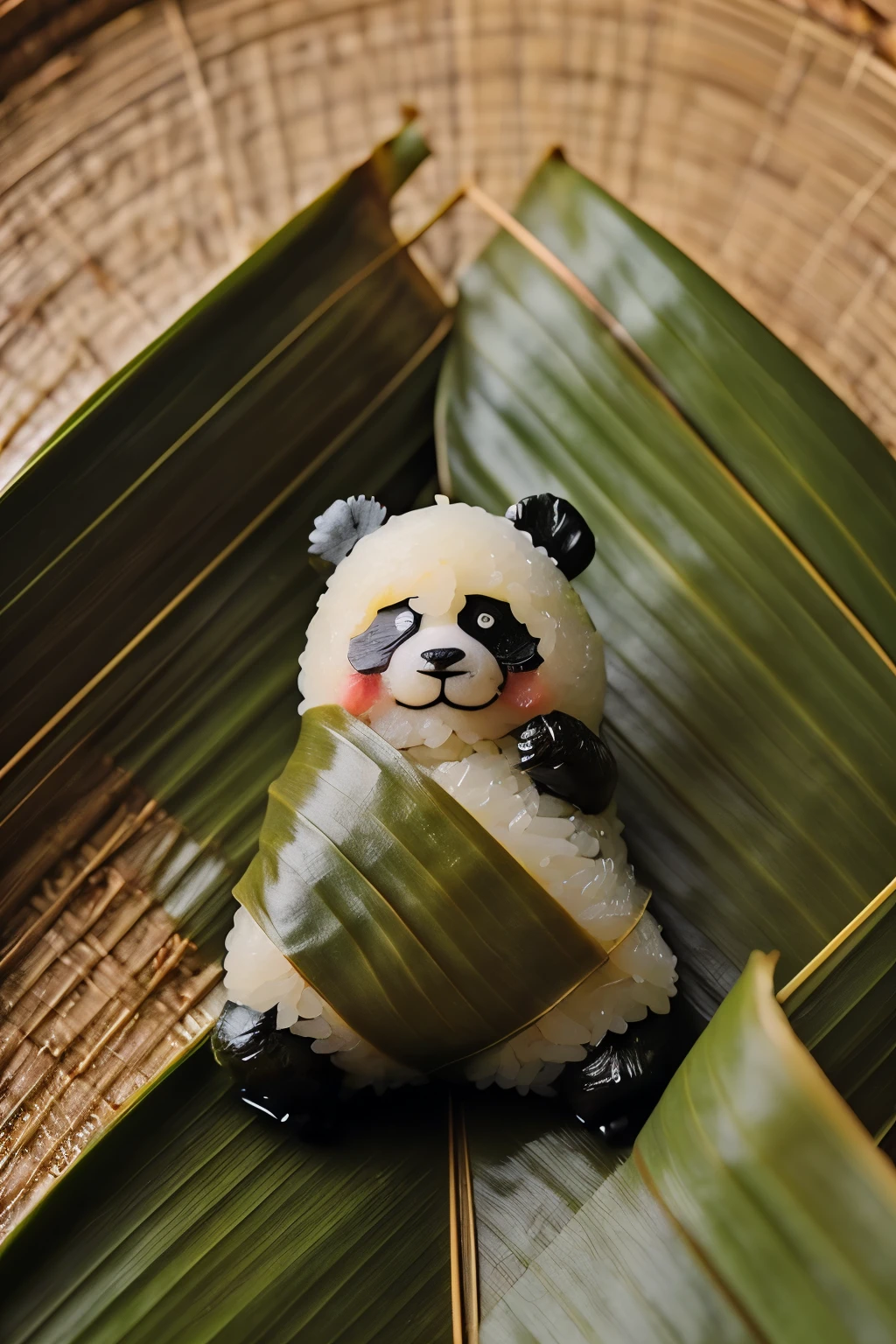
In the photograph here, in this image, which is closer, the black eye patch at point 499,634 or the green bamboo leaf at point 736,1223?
the green bamboo leaf at point 736,1223

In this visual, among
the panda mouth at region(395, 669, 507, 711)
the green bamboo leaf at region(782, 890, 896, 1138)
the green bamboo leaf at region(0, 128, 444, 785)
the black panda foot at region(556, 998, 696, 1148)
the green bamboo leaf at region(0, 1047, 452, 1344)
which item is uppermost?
the green bamboo leaf at region(0, 128, 444, 785)

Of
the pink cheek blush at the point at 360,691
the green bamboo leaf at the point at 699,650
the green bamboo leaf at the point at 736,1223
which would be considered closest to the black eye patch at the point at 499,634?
the pink cheek blush at the point at 360,691

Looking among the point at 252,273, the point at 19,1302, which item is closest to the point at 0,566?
the point at 252,273

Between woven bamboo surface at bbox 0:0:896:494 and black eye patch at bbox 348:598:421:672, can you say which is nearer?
black eye patch at bbox 348:598:421:672

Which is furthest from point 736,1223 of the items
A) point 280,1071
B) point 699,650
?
point 699,650

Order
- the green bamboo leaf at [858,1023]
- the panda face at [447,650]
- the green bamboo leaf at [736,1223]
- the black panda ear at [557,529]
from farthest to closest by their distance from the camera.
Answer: the black panda ear at [557,529] < the panda face at [447,650] < the green bamboo leaf at [858,1023] < the green bamboo leaf at [736,1223]

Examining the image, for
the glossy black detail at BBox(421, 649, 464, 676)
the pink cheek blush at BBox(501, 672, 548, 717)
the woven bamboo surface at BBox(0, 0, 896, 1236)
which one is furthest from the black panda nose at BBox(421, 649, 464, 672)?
the woven bamboo surface at BBox(0, 0, 896, 1236)

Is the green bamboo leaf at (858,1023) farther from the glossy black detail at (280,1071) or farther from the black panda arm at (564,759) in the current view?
Result: the glossy black detail at (280,1071)

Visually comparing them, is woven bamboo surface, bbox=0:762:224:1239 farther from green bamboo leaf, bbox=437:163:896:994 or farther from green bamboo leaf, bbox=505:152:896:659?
green bamboo leaf, bbox=505:152:896:659
